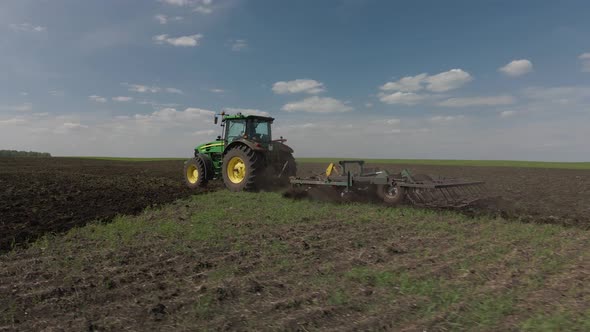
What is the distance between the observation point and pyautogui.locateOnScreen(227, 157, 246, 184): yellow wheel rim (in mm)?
11625

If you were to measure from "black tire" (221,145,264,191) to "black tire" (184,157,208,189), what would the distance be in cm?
126

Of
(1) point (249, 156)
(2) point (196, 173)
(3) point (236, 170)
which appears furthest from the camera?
(2) point (196, 173)

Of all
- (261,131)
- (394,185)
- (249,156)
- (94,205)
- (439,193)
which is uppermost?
(261,131)

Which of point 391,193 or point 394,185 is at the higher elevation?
point 394,185

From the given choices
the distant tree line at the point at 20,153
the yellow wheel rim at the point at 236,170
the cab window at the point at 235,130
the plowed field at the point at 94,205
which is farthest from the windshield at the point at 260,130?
the distant tree line at the point at 20,153

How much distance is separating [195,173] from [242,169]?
2601mm

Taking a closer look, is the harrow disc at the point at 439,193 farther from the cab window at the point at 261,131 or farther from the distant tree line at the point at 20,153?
the distant tree line at the point at 20,153

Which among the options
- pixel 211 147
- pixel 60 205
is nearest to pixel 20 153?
pixel 211 147

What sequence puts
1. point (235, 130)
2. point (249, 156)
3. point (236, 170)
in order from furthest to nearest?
point (235, 130)
point (236, 170)
point (249, 156)

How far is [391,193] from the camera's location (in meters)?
9.43

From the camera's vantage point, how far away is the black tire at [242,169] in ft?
36.1

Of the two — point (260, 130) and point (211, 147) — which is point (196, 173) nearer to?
point (211, 147)

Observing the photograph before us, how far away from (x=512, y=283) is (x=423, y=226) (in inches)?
119

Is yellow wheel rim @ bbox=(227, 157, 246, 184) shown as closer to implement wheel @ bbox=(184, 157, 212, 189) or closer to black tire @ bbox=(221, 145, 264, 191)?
black tire @ bbox=(221, 145, 264, 191)
